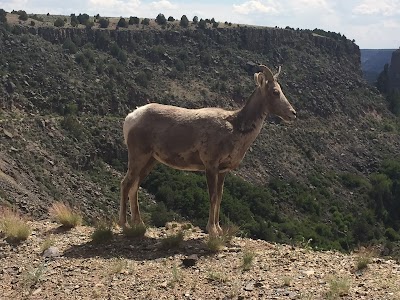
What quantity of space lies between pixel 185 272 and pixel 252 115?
10.4ft

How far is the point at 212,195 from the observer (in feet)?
30.5

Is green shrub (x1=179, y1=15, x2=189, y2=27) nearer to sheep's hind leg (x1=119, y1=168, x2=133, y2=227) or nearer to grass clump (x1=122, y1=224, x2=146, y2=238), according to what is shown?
sheep's hind leg (x1=119, y1=168, x2=133, y2=227)

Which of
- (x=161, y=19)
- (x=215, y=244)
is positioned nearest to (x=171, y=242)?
(x=215, y=244)

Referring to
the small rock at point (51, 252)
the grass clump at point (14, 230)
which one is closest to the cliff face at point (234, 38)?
the grass clump at point (14, 230)

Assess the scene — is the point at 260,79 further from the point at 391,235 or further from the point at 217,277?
the point at 391,235

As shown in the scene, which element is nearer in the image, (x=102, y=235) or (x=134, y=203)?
(x=102, y=235)

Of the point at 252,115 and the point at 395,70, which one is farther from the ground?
the point at 252,115

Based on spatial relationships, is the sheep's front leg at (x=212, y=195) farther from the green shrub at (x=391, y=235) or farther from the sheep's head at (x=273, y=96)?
the green shrub at (x=391, y=235)

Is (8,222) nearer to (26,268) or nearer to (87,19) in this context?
(26,268)

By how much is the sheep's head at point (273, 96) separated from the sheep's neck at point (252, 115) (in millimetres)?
101

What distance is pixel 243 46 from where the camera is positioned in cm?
9000

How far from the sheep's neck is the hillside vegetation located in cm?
1375

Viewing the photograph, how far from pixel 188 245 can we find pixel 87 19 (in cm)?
7645

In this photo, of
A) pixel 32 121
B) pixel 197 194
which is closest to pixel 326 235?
pixel 197 194
